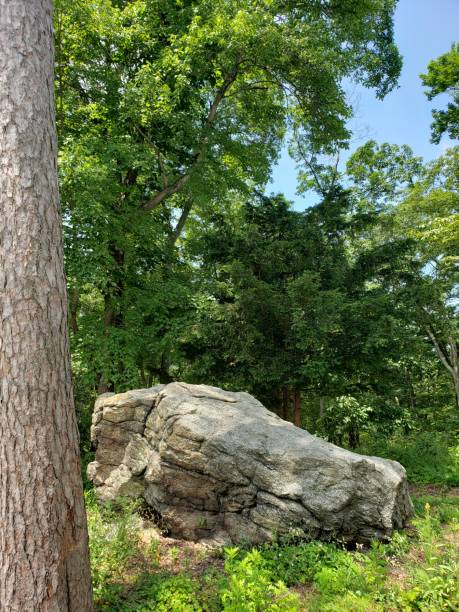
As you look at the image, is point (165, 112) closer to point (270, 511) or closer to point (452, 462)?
point (270, 511)

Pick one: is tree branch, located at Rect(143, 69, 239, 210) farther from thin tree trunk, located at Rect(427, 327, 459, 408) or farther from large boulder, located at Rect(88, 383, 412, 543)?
thin tree trunk, located at Rect(427, 327, 459, 408)

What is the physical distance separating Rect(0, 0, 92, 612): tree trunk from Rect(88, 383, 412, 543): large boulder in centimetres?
219

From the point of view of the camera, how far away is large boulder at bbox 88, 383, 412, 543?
14.7ft

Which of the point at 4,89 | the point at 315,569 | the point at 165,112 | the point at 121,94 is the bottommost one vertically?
the point at 315,569

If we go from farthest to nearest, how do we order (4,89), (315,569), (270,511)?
(270,511) < (315,569) < (4,89)

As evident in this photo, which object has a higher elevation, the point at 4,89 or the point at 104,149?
the point at 104,149

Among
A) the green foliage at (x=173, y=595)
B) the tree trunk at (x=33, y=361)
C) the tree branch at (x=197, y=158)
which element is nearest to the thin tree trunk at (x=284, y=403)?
the tree branch at (x=197, y=158)

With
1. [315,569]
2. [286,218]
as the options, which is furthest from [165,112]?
[315,569]

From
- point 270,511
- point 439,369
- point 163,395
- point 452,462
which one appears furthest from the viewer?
point 439,369

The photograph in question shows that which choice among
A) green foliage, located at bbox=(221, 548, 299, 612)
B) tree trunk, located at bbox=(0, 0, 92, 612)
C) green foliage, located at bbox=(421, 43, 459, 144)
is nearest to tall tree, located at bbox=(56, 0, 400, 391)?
green foliage, located at bbox=(421, 43, 459, 144)

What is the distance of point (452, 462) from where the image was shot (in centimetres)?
782

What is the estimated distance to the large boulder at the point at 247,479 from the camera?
4488 mm

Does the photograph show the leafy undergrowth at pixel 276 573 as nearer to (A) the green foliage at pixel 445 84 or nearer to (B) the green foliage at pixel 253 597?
(B) the green foliage at pixel 253 597

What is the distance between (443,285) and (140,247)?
10894 mm
